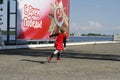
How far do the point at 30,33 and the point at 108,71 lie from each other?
22.7m

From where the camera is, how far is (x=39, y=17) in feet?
124

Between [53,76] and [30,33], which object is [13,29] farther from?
[53,76]

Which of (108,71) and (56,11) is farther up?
(56,11)

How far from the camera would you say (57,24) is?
41156 millimetres

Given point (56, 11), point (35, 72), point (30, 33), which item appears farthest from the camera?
point (56, 11)

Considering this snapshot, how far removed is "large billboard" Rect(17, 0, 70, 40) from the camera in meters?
35.0

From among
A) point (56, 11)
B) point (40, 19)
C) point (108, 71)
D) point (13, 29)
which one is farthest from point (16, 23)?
point (108, 71)

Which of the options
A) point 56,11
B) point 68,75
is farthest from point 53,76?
point 56,11

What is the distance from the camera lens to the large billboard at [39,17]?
35000 mm

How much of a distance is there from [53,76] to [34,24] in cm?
2478

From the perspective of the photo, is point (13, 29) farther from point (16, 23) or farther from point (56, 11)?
point (56, 11)

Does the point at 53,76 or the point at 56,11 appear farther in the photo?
the point at 56,11

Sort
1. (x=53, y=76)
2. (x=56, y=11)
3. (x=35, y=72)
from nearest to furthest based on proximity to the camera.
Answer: (x=53, y=76)
(x=35, y=72)
(x=56, y=11)

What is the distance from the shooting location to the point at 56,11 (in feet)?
134
